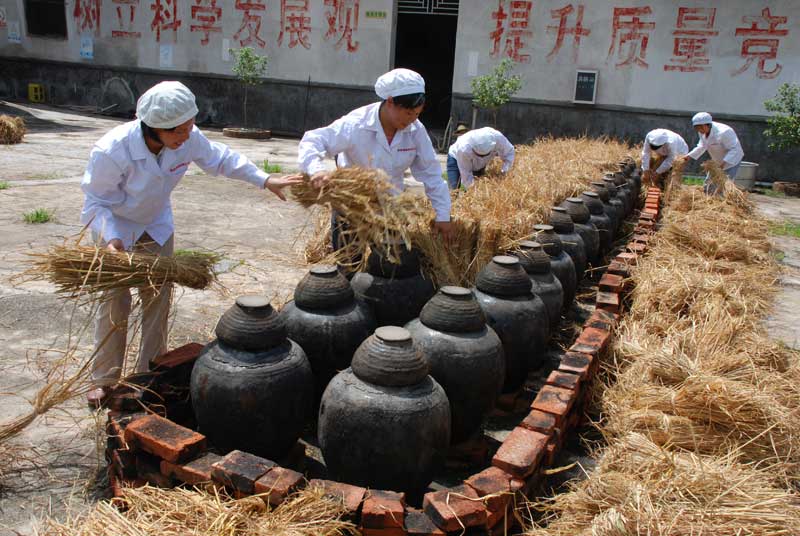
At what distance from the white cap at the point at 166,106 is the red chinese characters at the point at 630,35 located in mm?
13629

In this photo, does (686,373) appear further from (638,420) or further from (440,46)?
(440,46)

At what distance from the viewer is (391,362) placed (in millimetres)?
2508

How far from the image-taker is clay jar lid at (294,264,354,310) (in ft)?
10.2

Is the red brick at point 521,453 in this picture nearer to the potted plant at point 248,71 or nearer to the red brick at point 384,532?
the red brick at point 384,532

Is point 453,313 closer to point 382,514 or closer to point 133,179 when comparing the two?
point 382,514

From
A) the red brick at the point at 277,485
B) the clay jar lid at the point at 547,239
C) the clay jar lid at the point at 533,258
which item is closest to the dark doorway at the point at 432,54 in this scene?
the clay jar lid at the point at 547,239

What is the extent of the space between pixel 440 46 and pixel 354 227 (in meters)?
19.0

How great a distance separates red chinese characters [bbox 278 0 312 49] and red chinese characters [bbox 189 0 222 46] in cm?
207

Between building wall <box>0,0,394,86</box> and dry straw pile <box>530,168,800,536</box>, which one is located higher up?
building wall <box>0,0,394,86</box>

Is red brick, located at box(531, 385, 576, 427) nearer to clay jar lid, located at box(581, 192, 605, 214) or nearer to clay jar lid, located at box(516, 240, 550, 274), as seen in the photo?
clay jar lid, located at box(516, 240, 550, 274)

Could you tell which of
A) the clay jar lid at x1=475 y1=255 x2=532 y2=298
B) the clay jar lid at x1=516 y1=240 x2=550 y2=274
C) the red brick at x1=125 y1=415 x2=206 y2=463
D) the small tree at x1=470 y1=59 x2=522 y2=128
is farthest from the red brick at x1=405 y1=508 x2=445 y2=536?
the small tree at x1=470 y1=59 x2=522 y2=128

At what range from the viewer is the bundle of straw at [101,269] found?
8.60 feet

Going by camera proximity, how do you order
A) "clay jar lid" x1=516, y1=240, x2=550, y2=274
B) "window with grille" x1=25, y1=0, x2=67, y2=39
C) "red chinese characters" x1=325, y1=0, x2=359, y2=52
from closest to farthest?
"clay jar lid" x1=516, y1=240, x2=550, y2=274, "red chinese characters" x1=325, y1=0, x2=359, y2=52, "window with grille" x1=25, y1=0, x2=67, y2=39

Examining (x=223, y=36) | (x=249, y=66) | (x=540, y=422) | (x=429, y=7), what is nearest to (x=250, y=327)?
(x=540, y=422)
